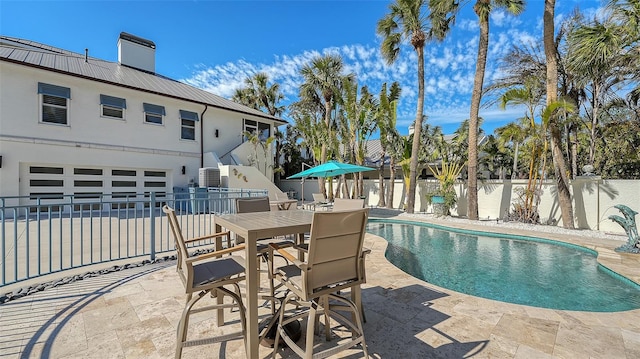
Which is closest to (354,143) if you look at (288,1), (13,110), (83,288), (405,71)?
(405,71)

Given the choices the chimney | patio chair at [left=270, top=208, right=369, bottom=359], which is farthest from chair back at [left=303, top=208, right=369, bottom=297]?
the chimney

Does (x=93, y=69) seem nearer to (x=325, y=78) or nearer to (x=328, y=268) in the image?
(x=325, y=78)

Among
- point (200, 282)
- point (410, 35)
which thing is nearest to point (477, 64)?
point (410, 35)

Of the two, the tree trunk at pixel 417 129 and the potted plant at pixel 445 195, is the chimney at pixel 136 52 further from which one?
the potted plant at pixel 445 195

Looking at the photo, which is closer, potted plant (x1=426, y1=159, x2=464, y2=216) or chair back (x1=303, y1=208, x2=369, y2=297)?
chair back (x1=303, y1=208, x2=369, y2=297)

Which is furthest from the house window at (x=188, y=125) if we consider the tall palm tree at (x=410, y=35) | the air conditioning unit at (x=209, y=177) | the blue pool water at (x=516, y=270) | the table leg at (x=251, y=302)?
the table leg at (x=251, y=302)

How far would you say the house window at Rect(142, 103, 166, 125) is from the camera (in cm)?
1390

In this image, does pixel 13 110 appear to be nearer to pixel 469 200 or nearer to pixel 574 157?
pixel 469 200

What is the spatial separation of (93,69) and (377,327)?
1746cm

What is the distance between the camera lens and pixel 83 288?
384cm

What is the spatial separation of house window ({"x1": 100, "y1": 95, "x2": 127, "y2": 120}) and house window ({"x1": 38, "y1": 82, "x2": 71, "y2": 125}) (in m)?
1.21

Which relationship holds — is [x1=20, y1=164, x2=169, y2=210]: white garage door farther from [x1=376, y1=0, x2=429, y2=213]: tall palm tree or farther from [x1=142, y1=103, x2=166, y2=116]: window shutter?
[x1=376, y1=0, x2=429, y2=213]: tall palm tree

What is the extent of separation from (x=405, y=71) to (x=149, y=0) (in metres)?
12.9

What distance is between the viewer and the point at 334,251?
→ 2.19 m
